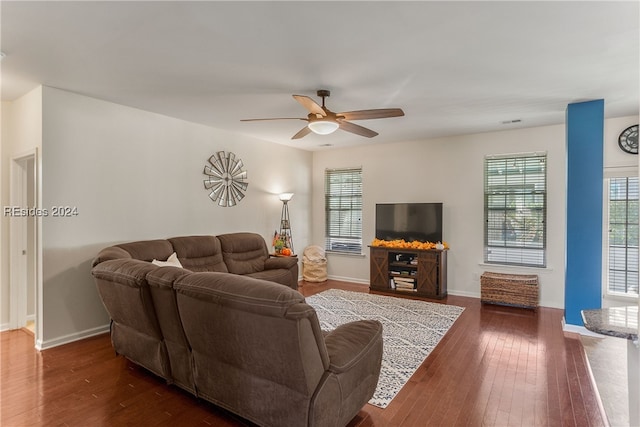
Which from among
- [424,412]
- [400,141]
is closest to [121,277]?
[424,412]

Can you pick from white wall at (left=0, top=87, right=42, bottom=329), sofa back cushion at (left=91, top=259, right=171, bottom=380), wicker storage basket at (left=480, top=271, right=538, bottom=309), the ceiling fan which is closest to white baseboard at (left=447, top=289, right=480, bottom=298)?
wicker storage basket at (left=480, top=271, right=538, bottom=309)

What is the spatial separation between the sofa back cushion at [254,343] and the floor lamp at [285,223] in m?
4.21

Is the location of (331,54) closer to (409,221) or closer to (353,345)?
(353,345)

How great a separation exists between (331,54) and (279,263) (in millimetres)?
3353

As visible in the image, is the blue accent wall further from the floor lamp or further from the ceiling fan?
the floor lamp

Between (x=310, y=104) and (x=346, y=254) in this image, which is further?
(x=346, y=254)

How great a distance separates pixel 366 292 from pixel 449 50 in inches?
168

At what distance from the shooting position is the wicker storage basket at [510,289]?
491 cm

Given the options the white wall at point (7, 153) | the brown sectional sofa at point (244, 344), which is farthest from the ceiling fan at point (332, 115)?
the white wall at point (7, 153)

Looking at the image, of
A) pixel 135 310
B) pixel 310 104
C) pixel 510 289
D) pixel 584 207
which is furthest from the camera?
pixel 510 289

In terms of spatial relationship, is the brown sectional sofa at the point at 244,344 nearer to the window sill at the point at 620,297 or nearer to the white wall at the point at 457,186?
the white wall at the point at 457,186

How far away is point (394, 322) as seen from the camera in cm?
434

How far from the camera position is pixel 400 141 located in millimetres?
6383

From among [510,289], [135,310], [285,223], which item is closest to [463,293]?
[510,289]
